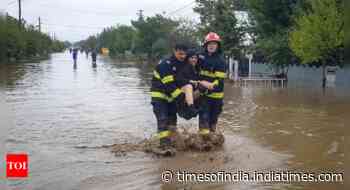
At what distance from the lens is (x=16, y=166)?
21.3 ft

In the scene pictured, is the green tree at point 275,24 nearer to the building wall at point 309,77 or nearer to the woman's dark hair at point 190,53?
the building wall at point 309,77

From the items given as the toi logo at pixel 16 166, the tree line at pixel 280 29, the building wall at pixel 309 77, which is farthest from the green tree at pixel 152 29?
the toi logo at pixel 16 166

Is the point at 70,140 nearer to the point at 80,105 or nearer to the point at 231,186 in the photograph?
the point at 231,186

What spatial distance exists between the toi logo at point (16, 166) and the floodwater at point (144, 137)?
11 centimetres

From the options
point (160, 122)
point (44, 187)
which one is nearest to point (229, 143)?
point (160, 122)

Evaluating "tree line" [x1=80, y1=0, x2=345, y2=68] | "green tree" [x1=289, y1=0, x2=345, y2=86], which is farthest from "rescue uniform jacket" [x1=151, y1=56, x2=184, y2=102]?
"green tree" [x1=289, y1=0, x2=345, y2=86]

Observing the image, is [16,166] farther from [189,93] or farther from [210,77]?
[210,77]

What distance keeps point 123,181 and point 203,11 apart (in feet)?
99.3

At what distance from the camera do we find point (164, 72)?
7.98 metres

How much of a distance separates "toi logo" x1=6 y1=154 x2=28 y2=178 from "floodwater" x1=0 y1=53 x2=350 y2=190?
115 mm

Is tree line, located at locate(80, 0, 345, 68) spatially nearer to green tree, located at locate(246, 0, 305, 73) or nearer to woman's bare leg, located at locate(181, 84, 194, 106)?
green tree, located at locate(246, 0, 305, 73)

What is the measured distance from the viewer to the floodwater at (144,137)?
6742 millimetres

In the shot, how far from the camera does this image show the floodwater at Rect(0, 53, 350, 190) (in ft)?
22.1

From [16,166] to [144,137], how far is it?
12.3 ft
